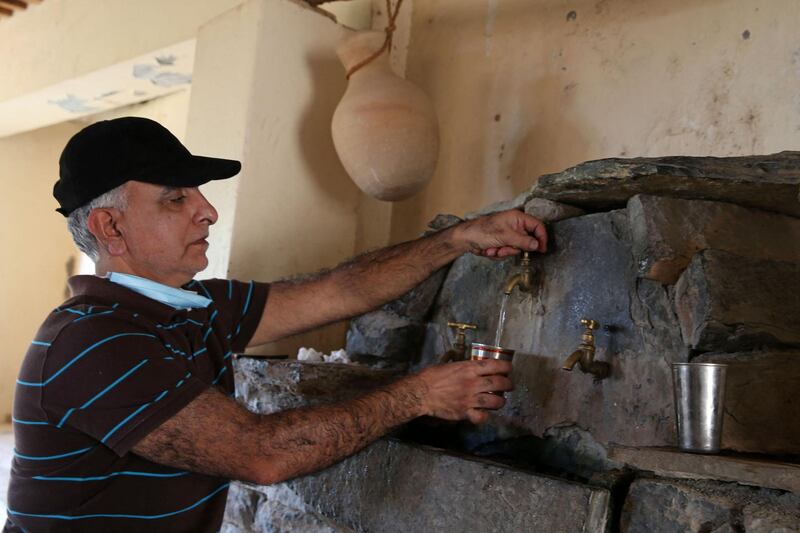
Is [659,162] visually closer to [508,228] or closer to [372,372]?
[508,228]

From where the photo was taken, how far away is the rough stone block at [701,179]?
1.57 m

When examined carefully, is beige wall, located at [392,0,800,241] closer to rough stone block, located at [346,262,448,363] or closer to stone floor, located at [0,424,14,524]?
rough stone block, located at [346,262,448,363]

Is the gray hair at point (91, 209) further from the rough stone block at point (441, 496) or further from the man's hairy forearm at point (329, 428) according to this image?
the rough stone block at point (441, 496)

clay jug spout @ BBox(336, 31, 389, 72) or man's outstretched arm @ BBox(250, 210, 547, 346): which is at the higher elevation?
clay jug spout @ BBox(336, 31, 389, 72)

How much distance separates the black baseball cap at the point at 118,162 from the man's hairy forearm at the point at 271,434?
0.55m

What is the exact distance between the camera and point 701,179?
1576mm

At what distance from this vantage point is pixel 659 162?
62.1 inches

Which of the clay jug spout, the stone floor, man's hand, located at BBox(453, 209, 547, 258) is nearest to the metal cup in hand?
man's hand, located at BBox(453, 209, 547, 258)

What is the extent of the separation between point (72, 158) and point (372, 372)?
1.05 metres

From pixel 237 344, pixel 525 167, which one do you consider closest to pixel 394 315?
pixel 237 344

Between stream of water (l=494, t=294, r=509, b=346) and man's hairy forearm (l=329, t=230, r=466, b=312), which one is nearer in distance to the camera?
stream of water (l=494, t=294, r=509, b=346)

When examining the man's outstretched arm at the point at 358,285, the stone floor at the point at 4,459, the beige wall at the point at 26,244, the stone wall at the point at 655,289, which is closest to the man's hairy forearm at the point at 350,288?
the man's outstretched arm at the point at 358,285

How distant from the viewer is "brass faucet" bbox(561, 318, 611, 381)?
164cm

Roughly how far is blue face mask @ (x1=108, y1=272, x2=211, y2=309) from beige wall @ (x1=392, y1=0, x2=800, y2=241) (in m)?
1.49
